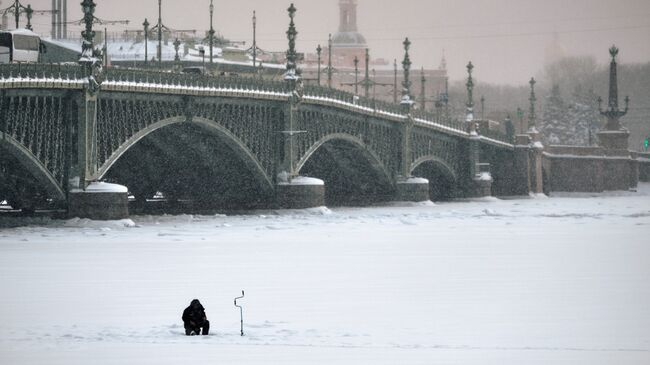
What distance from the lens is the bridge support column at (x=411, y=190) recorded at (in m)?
78.4

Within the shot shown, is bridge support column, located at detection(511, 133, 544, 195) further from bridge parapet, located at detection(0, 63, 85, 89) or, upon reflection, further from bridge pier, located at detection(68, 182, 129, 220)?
bridge parapet, located at detection(0, 63, 85, 89)

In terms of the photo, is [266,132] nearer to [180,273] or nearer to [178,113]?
[178,113]

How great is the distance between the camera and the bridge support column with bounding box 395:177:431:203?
257 feet

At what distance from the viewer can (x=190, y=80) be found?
57688 millimetres

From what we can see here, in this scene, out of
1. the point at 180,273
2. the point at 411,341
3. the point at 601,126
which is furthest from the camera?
the point at 601,126

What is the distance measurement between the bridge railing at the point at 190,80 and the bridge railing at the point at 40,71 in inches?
68.9

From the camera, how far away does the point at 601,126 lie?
16100 cm

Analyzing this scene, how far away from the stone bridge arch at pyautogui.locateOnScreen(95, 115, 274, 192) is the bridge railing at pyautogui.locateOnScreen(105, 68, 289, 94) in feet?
4.50

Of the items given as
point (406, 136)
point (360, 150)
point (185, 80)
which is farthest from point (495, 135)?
point (185, 80)

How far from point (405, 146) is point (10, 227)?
31.8 m

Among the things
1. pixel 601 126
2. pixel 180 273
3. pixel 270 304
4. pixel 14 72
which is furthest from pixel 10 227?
pixel 601 126

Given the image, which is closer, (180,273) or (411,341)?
(411,341)

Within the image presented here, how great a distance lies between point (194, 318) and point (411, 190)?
186ft

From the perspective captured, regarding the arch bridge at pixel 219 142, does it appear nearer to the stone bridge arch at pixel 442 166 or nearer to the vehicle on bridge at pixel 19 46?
the stone bridge arch at pixel 442 166
